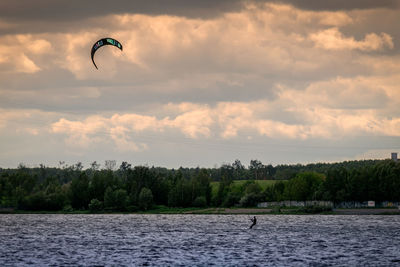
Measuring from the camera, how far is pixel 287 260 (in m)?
65.4

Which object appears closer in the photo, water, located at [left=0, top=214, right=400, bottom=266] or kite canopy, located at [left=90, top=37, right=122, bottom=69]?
water, located at [left=0, top=214, right=400, bottom=266]

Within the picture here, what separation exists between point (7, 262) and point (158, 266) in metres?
15.8

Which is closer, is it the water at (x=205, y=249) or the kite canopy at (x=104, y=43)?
the water at (x=205, y=249)

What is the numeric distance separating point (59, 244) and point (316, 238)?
1521 inches

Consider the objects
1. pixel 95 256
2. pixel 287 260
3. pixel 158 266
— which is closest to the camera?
pixel 158 266

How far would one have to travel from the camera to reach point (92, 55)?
250 ft

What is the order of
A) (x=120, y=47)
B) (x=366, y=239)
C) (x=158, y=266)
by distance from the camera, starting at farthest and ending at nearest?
1. (x=366, y=239)
2. (x=120, y=47)
3. (x=158, y=266)

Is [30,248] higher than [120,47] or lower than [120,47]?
lower

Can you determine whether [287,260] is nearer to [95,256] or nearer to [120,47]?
[95,256]

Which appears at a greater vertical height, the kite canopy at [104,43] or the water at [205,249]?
the kite canopy at [104,43]

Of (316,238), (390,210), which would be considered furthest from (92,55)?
(390,210)

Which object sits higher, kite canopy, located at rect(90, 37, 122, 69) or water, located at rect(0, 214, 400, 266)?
kite canopy, located at rect(90, 37, 122, 69)

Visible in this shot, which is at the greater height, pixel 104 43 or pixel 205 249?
pixel 104 43

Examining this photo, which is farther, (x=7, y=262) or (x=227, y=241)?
(x=227, y=241)
